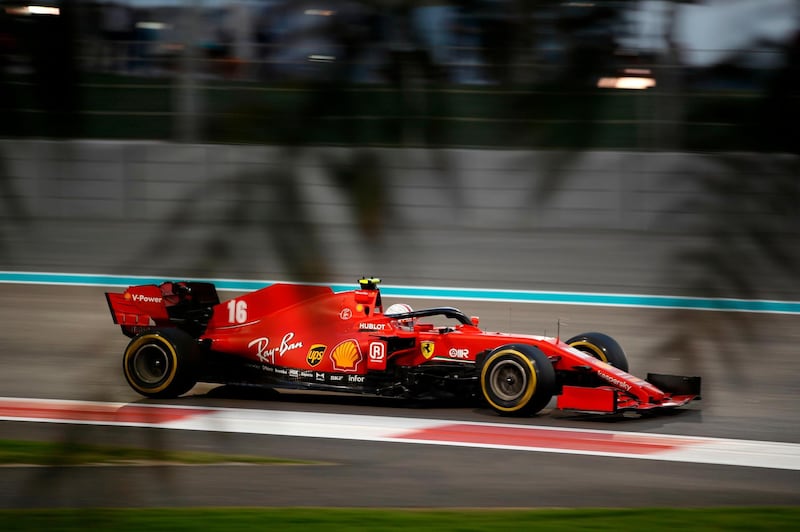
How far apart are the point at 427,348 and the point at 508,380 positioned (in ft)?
2.50

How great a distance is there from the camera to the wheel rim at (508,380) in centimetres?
903

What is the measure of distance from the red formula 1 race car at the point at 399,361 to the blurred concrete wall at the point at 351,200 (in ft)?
20.8

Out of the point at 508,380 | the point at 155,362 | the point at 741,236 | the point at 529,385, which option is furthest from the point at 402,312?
the point at 741,236

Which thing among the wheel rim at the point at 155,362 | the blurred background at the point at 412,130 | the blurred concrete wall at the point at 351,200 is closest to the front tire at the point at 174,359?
the wheel rim at the point at 155,362

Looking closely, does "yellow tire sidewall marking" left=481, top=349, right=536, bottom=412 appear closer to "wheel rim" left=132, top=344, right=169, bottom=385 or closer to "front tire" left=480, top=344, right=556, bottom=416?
"front tire" left=480, top=344, right=556, bottom=416

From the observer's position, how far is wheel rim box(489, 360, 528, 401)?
9.03 metres

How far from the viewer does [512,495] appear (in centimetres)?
702

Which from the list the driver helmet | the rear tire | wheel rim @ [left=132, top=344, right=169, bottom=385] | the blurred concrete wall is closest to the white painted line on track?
wheel rim @ [left=132, top=344, right=169, bottom=385]

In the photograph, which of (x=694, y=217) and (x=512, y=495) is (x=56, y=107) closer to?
(x=694, y=217)

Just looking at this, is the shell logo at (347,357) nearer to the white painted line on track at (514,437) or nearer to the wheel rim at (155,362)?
the white painted line on track at (514,437)

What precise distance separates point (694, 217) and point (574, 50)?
39 cm

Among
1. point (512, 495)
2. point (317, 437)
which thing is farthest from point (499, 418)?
point (512, 495)

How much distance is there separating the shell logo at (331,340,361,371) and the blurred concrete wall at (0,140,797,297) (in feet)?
23.1

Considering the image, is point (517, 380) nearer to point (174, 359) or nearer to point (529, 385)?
point (529, 385)
